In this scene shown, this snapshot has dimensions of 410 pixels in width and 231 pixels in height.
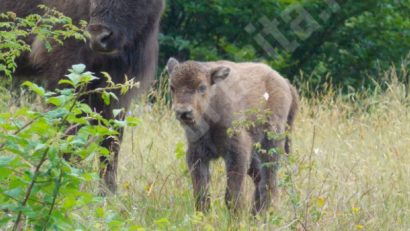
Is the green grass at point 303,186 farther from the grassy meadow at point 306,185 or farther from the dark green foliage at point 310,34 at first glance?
the dark green foliage at point 310,34

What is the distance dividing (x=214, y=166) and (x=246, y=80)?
77 centimetres

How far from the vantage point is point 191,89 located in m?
6.95

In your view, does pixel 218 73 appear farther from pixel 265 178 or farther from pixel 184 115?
pixel 265 178

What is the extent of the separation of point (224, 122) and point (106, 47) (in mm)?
1126

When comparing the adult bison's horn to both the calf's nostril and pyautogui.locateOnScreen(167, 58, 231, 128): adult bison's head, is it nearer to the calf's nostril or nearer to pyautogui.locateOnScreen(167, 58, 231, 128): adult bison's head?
pyautogui.locateOnScreen(167, 58, 231, 128): adult bison's head

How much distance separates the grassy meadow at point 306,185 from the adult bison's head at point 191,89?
0.42m

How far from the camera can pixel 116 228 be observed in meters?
4.71

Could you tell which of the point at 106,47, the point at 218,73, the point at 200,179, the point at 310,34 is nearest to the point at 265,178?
the point at 200,179

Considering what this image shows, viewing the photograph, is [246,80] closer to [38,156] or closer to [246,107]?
[246,107]

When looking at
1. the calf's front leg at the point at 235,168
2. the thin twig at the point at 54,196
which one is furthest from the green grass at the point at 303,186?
the thin twig at the point at 54,196

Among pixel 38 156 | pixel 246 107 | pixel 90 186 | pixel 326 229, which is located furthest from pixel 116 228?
pixel 246 107

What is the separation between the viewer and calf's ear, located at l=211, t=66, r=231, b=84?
7.21 metres

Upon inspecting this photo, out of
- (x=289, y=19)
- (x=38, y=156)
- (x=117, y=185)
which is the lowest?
(x=289, y=19)

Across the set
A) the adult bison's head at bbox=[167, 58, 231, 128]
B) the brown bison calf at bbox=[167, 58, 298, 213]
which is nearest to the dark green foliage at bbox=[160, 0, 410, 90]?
the brown bison calf at bbox=[167, 58, 298, 213]
